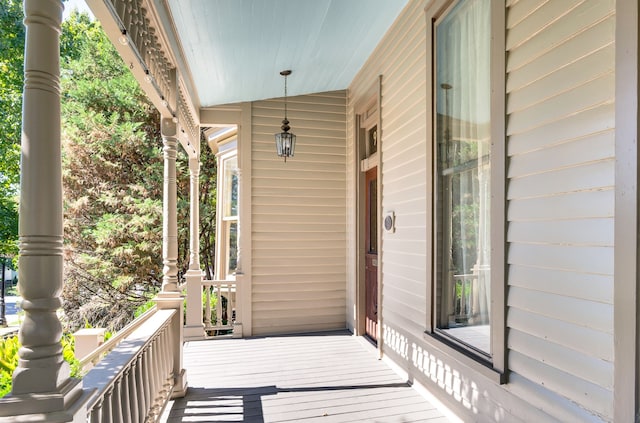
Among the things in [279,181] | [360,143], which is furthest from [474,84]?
[279,181]

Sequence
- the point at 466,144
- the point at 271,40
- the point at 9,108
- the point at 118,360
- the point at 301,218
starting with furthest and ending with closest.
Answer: the point at 9,108, the point at 301,218, the point at 271,40, the point at 466,144, the point at 118,360

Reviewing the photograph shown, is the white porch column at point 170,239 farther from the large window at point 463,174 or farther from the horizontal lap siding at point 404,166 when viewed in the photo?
the large window at point 463,174

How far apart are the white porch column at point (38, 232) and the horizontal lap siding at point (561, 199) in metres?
1.96

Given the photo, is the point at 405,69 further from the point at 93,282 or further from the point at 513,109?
the point at 93,282

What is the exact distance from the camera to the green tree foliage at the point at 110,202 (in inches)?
325

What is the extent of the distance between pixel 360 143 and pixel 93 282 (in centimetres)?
694

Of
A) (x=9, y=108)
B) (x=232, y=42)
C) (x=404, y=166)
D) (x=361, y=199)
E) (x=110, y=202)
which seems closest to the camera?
(x=232, y=42)

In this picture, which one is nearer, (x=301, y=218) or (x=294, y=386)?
(x=294, y=386)

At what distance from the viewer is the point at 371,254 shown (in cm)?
484

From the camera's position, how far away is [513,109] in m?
2.09

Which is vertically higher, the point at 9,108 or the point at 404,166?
the point at 9,108

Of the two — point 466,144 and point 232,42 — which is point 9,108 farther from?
point 466,144

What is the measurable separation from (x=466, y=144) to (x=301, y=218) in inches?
119

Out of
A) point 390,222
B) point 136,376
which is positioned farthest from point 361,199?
point 136,376
